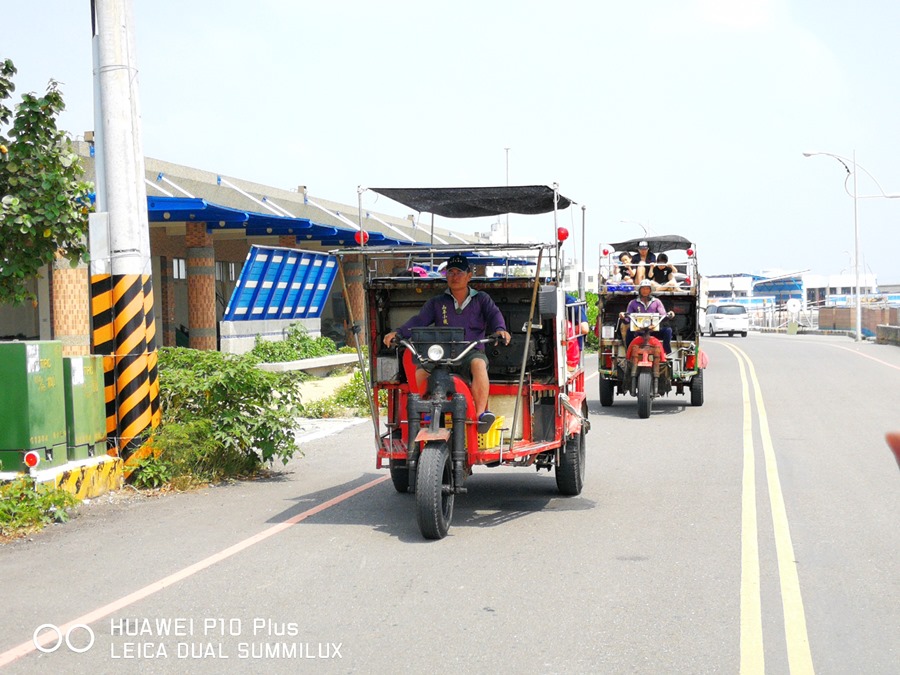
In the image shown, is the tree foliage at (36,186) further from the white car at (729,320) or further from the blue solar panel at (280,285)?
the white car at (729,320)

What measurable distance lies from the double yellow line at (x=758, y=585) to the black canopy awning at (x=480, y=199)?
10.6ft

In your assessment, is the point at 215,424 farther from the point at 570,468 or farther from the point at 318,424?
the point at 318,424

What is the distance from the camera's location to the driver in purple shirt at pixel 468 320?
29.0 feet

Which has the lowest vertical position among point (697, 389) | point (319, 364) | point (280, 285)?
point (697, 389)

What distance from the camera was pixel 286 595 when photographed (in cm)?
650

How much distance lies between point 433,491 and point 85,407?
420cm

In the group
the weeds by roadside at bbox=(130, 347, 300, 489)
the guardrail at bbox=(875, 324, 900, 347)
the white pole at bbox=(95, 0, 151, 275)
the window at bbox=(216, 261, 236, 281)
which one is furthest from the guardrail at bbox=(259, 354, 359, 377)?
the guardrail at bbox=(875, 324, 900, 347)

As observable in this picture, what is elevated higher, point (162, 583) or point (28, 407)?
point (28, 407)

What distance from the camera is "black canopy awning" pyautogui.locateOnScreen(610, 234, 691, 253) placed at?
875 inches

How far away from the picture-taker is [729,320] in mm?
57969

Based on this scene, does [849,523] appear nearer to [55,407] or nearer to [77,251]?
[55,407]

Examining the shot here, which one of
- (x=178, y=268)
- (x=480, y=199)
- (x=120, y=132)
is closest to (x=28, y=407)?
(x=120, y=132)

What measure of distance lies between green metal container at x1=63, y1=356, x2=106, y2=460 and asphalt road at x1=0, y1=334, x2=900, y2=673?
711 millimetres

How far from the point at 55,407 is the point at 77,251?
224 cm
